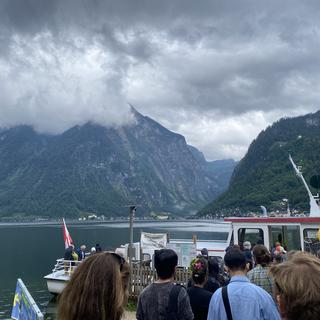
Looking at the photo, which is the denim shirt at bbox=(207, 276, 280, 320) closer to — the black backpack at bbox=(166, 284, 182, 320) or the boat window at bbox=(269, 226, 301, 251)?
the black backpack at bbox=(166, 284, 182, 320)

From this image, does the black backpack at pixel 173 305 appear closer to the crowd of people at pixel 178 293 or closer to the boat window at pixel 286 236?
the crowd of people at pixel 178 293

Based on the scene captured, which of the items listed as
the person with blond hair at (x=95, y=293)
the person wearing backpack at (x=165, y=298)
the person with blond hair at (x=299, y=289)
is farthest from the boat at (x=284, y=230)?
the person with blond hair at (x=95, y=293)

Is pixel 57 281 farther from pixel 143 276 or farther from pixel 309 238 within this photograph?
pixel 309 238

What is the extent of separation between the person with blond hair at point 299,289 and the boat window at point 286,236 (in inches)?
509

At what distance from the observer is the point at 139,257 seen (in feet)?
63.9

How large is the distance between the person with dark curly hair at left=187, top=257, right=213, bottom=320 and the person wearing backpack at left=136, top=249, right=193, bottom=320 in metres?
0.81

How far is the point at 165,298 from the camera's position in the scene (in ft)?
14.8

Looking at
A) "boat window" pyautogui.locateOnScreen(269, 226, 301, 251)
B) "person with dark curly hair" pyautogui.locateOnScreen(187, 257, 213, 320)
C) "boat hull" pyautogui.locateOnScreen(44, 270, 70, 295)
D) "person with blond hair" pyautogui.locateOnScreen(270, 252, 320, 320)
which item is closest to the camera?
"person with blond hair" pyautogui.locateOnScreen(270, 252, 320, 320)

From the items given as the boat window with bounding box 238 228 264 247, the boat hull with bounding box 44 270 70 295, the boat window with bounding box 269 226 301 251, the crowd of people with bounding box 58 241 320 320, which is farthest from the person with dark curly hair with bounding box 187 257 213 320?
the boat hull with bounding box 44 270 70 295

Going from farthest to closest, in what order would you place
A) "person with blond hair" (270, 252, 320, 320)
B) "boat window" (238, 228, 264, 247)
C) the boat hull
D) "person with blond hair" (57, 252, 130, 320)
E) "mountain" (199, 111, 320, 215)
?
"mountain" (199, 111, 320, 215)
the boat hull
"boat window" (238, 228, 264, 247)
"person with blond hair" (57, 252, 130, 320)
"person with blond hair" (270, 252, 320, 320)

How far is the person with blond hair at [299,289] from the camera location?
8.18 ft

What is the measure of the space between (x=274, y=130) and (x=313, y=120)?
2106cm

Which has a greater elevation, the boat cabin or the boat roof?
the boat roof

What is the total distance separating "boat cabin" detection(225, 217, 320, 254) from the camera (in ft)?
47.7
